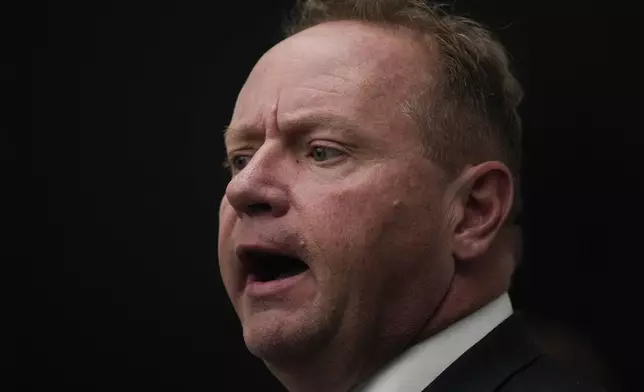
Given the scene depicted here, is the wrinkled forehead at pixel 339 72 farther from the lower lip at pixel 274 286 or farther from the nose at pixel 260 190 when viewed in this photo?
the lower lip at pixel 274 286

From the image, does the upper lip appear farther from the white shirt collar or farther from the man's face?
the white shirt collar

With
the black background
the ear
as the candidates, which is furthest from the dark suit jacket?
the black background

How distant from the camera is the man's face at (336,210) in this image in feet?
3.54

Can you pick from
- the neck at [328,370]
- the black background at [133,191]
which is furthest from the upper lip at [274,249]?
the black background at [133,191]

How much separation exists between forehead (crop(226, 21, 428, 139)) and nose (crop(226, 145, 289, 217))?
7cm

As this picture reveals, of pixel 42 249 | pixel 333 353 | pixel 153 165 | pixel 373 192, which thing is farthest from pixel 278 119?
pixel 42 249

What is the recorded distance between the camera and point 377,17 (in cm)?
123

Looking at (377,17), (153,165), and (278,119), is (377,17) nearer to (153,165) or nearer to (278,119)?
(278,119)

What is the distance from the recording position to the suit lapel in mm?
1076

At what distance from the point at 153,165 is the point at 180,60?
0.21 meters

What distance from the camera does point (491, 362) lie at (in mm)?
1104

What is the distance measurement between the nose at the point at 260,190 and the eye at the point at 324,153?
5cm

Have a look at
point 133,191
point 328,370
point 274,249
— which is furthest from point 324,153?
point 133,191

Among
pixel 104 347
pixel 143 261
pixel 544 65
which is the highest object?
pixel 544 65
